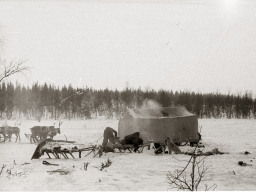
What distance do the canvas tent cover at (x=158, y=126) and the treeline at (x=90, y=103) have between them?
28.1 meters

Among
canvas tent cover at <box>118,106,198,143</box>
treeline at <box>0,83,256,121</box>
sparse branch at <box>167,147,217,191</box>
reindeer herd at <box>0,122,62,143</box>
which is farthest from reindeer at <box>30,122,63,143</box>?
treeline at <box>0,83,256,121</box>

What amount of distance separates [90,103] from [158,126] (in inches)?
1404

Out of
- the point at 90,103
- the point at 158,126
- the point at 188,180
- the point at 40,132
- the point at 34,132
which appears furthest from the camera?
the point at 90,103

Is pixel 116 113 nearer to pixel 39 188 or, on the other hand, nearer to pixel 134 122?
pixel 134 122

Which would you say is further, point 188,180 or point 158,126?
point 158,126

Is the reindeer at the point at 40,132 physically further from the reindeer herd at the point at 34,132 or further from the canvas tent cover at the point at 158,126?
the canvas tent cover at the point at 158,126

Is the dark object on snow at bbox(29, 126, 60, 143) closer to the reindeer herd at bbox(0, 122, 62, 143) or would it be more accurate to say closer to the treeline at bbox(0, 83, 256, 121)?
the reindeer herd at bbox(0, 122, 62, 143)

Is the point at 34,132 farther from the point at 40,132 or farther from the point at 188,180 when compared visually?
the point at 188,180

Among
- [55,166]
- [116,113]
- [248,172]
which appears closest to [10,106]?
[116,113]

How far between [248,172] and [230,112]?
45.9 m

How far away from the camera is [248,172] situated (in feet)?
35.4

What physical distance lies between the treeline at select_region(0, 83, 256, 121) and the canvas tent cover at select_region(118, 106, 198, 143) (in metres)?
28.1

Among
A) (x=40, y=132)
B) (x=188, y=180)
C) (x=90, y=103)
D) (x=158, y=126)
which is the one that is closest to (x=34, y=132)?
(x=40, y=132)

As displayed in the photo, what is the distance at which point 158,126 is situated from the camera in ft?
57.1
